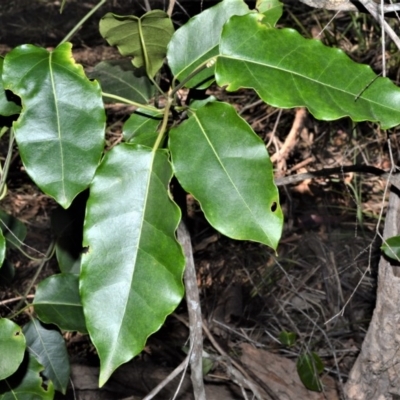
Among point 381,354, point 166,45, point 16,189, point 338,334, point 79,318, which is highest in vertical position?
point 166,45

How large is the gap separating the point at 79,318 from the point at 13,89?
55 centimetres

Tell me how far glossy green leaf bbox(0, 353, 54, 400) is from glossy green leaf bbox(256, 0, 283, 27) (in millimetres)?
748

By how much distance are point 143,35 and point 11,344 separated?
536mm

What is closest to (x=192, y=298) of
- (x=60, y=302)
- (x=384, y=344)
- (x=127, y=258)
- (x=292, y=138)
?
(x=60, y=302)

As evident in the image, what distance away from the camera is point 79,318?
131 cm

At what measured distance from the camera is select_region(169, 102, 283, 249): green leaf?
0.87 metres

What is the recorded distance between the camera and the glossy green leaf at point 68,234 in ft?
4.55

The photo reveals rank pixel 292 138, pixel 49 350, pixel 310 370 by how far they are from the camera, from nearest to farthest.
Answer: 1. pixel 49 350
2. pixel 310 370
3. pixel 292 138

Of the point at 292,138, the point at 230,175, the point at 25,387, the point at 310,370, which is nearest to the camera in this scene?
the point at 230,175

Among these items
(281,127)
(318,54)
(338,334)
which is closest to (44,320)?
(318,54)

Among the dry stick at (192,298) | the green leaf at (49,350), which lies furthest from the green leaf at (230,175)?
the green leaf at (49,350)

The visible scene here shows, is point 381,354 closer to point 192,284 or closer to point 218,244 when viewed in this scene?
point 192,284

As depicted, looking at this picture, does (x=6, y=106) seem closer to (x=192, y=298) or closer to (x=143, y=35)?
(x=143, y=35)

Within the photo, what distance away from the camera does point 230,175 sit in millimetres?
893
